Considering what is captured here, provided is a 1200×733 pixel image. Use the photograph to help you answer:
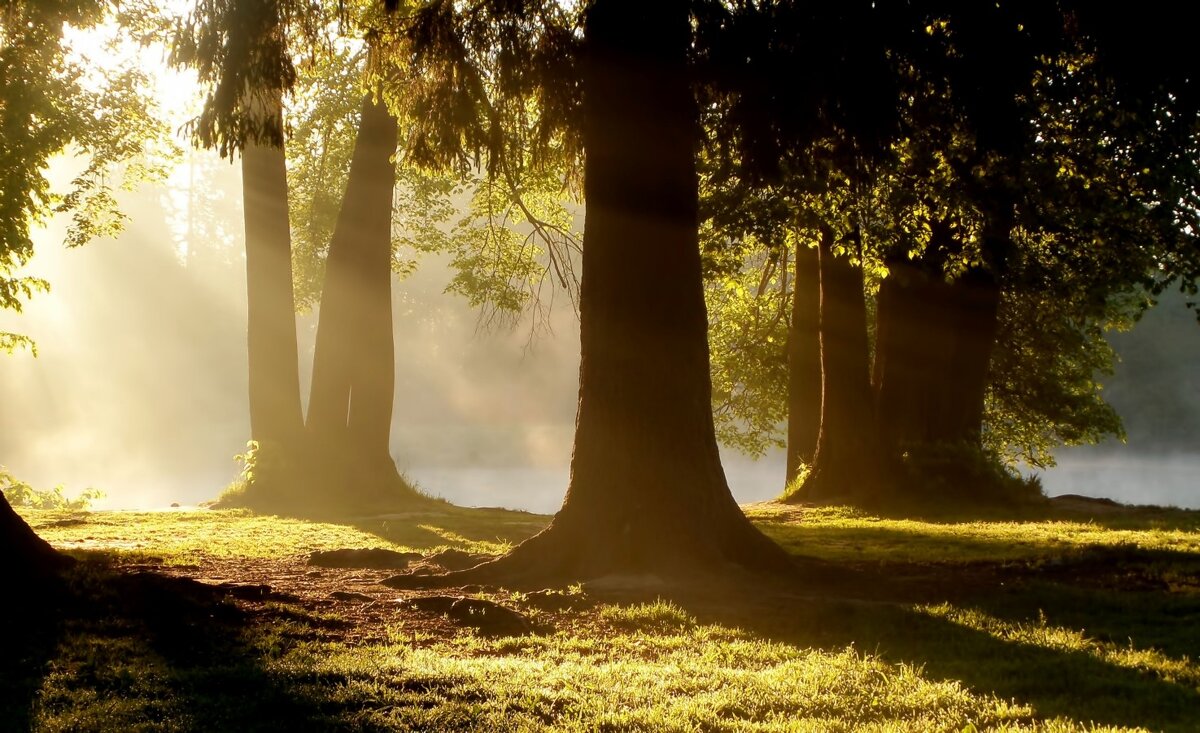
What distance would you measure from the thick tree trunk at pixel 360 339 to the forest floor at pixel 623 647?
8.84 m

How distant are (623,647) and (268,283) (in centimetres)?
1613

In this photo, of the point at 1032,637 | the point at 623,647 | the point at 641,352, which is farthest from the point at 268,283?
the point at 1032,637

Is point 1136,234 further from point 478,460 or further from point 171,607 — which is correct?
point 478,460

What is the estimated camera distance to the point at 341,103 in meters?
24.0

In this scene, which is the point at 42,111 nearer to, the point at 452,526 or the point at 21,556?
the point at 452,526

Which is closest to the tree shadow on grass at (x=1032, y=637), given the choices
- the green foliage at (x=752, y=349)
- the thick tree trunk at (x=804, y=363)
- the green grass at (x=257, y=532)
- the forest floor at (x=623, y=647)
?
the forest floor at (x=623, y=647)

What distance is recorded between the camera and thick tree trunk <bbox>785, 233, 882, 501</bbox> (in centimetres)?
1773

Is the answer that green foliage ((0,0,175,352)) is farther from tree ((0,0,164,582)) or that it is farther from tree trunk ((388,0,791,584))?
tree trunk ((388,0,791,584))

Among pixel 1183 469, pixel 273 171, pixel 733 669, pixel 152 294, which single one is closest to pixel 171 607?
pixel 733 669

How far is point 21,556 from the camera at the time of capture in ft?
26.2

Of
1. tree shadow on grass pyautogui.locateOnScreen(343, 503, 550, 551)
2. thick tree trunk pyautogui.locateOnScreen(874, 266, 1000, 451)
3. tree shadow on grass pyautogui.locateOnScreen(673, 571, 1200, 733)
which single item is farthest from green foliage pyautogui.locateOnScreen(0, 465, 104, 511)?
tree shadow on grass pyautogui.locateOnScreen(673, 571, 1200, 733)

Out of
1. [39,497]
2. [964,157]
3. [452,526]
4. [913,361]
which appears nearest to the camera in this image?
[964,157]

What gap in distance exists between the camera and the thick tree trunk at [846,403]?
1773cm

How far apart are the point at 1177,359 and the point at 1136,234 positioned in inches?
2489
